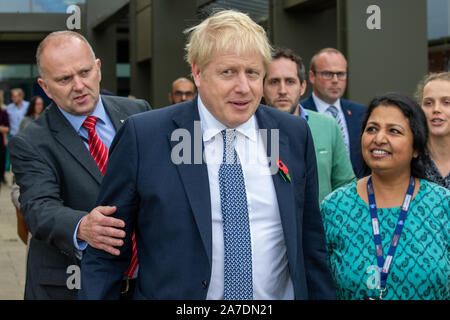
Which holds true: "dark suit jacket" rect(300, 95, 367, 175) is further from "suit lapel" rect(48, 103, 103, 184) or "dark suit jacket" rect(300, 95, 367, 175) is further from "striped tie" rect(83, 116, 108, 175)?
"suit lapel" rect(48, 103, 103, 184)

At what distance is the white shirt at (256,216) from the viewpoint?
87.0 inches

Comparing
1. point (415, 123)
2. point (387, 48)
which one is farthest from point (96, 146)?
point (387, 48)

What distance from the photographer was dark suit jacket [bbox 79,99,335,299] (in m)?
2.17

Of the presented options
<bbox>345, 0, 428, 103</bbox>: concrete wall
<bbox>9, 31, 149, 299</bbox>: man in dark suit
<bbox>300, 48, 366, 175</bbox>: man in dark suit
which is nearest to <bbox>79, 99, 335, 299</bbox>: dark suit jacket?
<bbox>9, 31, 149, 299</bbox>: man in dark suit

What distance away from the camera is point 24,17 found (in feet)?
70.5

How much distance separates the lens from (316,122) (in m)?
4.32

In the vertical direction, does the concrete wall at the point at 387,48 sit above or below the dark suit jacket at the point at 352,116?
above

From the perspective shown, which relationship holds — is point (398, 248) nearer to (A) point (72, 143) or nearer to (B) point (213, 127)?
(B) point (213, 127)

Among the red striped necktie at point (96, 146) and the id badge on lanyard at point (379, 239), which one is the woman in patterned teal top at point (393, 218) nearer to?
the id badge on lanyard at point (379, 239)

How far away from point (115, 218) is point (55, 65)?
3.74ft

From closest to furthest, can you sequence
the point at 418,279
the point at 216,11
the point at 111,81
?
the point at 216,11 → the point at 418,279 → the point at 111,81

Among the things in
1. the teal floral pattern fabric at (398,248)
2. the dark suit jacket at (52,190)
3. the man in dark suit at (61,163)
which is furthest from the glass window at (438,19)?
the dark suit jacket at (52,190)
